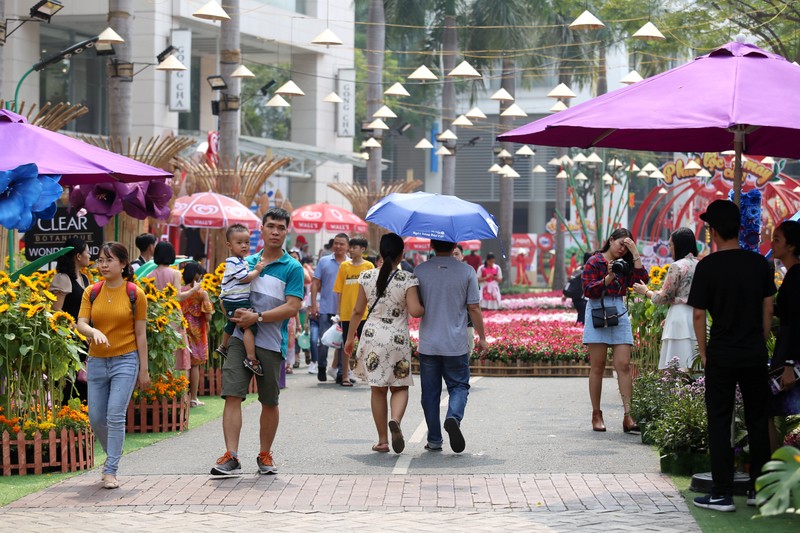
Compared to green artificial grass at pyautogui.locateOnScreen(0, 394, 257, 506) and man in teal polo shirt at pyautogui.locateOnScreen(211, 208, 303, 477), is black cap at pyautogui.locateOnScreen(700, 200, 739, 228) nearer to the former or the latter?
man in teal polo shirt at pyautogui.locateOnScreen(211, 208, 303, 477)

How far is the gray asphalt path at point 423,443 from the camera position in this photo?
9480mm

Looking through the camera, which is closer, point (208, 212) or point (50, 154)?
point (50, 154)

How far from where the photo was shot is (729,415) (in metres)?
7.67

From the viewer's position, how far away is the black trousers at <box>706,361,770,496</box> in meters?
7.57

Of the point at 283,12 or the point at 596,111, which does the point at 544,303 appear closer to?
the point at 283,12

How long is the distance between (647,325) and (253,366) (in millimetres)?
5643

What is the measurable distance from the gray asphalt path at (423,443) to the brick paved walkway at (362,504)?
0.43 meters

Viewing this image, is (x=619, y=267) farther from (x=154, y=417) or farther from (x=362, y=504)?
(x=154, y=417)

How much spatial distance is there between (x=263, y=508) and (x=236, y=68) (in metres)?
15.9

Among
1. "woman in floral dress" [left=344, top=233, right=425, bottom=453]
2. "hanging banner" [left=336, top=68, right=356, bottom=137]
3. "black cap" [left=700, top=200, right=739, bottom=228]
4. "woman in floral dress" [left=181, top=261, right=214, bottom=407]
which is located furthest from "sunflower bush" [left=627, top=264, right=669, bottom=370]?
"hanging banner" [left=336, top=68, right=356, bottom=137]

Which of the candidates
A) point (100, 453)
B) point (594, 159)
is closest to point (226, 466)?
point (100, 453)

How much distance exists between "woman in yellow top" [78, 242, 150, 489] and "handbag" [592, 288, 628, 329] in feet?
13.5

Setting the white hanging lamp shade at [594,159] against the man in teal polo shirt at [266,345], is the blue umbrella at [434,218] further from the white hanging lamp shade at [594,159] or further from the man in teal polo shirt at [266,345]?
the white hanging lamp shade at [594,159]

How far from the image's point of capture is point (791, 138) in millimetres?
9539
